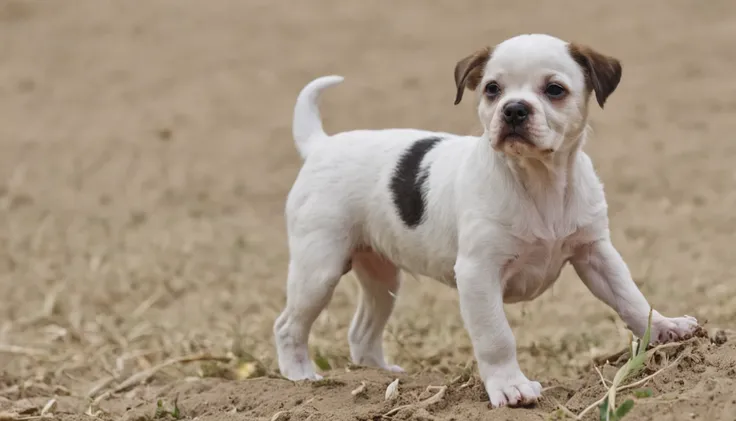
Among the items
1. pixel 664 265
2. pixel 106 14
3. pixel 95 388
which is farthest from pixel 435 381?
pixel 106 14

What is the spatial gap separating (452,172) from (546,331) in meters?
2.52

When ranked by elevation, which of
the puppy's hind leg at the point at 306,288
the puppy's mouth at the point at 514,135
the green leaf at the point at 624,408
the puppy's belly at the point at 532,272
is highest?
the puppy's mouth at the point at 514,135

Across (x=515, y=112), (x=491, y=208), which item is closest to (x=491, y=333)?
(x=491, y=208)

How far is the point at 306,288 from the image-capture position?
5.67 m

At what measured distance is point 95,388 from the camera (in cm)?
633

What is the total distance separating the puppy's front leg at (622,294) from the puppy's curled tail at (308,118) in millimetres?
1888

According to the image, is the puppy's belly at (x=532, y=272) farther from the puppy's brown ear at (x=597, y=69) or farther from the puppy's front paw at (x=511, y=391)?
the puppy's brown ear at (x=597, y=69)

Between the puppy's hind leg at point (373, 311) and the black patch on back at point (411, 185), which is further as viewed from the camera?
the puppy's hind leg at point (373, 311)

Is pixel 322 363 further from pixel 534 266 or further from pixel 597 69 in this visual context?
pixel 597 69

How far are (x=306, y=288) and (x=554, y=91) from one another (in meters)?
1.78

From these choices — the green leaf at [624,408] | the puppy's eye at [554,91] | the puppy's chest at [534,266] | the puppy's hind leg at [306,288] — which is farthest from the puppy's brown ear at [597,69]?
the puppy's hind leg at [306,288]

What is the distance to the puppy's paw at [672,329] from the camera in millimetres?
4914

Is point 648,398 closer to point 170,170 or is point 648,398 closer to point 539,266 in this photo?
point 539,266

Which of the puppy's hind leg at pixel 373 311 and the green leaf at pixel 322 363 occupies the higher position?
the puppy's hind leg at pixel 373 311
